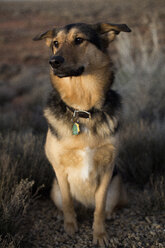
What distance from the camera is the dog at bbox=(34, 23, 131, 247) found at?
9.39ft

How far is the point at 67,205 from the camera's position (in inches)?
126

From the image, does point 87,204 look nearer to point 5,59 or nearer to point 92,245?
point 92,245

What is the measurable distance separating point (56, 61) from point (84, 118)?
773 mm

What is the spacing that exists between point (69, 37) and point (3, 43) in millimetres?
25785

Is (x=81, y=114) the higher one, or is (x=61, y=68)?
(x=61, y=68)

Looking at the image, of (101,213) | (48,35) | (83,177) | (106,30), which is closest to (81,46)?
(106,30)

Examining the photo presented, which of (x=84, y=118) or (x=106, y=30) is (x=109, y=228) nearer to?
(x=84, y=118)

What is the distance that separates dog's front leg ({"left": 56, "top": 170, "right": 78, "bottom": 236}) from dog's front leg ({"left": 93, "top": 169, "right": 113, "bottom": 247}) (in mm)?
300

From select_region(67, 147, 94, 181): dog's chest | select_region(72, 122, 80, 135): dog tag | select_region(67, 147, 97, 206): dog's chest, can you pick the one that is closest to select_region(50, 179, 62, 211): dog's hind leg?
select_region(67, 147, 97, 206): dog's chest

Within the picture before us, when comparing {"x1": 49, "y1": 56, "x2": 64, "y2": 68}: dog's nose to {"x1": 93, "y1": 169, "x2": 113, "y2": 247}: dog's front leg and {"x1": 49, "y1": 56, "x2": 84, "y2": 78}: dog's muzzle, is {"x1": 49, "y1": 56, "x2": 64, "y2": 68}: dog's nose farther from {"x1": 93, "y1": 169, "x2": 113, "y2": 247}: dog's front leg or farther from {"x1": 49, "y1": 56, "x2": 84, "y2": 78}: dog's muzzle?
{"x1": 93, "y1": 169, "x2": 113, "y2": 247}: dog's front leg

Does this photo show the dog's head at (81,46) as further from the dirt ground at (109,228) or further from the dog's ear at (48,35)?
the dirt ground at (109,228)

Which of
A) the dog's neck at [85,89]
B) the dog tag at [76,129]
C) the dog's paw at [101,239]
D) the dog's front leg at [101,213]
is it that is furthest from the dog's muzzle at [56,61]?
the dog's paw at [101,239]

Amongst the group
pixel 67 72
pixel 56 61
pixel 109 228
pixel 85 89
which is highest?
pixel 56 61

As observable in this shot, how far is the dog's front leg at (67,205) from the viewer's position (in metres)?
3.08
